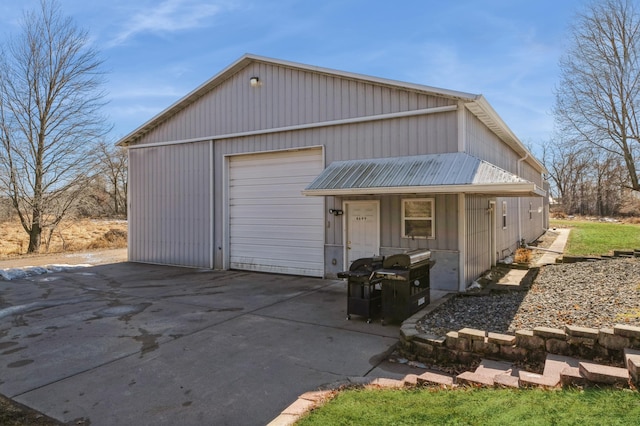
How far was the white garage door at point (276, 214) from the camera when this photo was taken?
10195mm

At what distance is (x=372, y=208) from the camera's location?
909 cm

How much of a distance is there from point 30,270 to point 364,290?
402 inches

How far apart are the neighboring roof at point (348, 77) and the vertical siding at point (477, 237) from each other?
1.89 m

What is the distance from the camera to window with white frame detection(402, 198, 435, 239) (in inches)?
328

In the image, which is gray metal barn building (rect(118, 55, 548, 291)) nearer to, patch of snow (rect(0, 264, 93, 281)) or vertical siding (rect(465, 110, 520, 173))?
vertical siding (rect(465, 110, 520, 173))

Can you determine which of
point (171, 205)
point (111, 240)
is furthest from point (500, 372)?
point (111, 240)

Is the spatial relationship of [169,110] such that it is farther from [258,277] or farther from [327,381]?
[327,381]

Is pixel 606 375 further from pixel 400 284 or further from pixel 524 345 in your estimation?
pixel 400 284

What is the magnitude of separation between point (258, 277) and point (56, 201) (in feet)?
39.2

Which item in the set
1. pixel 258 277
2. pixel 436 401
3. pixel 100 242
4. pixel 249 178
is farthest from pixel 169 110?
pixel 436 401

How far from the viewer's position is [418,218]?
8.49 meters

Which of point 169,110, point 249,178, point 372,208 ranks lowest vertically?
point 372,208

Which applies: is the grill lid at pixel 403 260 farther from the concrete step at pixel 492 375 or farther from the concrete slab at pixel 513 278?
the concrete slab at pixel 513 278

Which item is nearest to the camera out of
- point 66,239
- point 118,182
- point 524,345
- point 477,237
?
point 524,345
